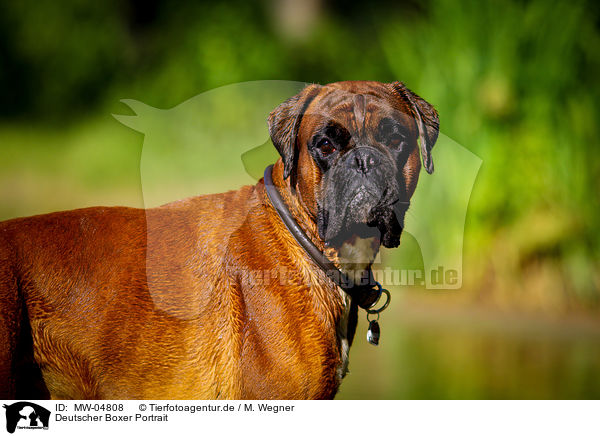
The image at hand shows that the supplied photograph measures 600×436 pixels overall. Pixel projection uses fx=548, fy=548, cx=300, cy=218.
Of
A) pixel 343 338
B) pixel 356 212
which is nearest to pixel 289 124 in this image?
pixel 356 212

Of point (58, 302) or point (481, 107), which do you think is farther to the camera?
point (481, 107)

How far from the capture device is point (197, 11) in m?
4.00

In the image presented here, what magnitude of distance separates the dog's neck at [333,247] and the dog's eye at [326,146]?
174 mm

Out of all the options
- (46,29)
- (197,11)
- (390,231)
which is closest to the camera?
(390,231)

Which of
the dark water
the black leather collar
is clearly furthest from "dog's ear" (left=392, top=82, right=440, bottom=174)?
the dark water

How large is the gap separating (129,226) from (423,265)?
2.57m

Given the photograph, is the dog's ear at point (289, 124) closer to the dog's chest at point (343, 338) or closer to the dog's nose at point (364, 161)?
the dog's nose at point (364, 161)

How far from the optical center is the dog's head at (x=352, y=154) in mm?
2039

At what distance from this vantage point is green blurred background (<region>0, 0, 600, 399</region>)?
144 inches

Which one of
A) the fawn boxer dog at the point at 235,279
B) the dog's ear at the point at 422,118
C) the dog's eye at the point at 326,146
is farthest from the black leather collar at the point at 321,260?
the dog's ear at the point at 422,118

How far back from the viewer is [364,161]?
2.02m

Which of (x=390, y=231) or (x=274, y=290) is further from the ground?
(x=390, y=231)
